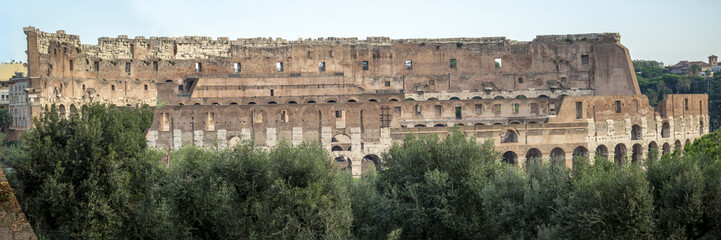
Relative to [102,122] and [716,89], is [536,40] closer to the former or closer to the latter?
[716,89]

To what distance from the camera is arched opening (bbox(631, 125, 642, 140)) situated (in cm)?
4298

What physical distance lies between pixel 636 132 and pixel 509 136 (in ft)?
30.5

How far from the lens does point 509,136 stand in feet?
132

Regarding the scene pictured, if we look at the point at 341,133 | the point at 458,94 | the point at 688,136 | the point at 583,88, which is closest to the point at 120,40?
the point at 341,133

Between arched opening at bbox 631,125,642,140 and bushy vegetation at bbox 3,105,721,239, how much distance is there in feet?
76.0

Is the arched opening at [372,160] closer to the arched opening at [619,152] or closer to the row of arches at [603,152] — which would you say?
the row of arches at [603,152]

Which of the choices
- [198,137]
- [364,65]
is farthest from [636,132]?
[198,137]

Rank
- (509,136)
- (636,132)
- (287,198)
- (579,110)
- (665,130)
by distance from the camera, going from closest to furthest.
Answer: (287,198) < (509,136) < (579,110) < (636,132) < (665,130)

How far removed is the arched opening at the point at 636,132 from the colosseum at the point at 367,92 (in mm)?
88

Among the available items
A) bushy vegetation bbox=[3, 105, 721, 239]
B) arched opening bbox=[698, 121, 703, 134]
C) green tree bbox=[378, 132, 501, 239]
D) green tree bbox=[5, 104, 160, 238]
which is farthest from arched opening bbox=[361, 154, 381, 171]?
arched opening bbox=[698, 121, 703, 134]

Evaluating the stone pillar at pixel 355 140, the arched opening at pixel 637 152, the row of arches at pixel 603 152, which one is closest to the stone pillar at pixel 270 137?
the stone pillar at pixel 355 140

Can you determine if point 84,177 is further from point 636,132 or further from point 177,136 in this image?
point 636,132

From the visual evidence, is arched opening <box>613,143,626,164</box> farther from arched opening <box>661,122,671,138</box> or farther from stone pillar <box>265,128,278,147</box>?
stone pillar <box>265,128,278,147</box>

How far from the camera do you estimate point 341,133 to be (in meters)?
39.9
